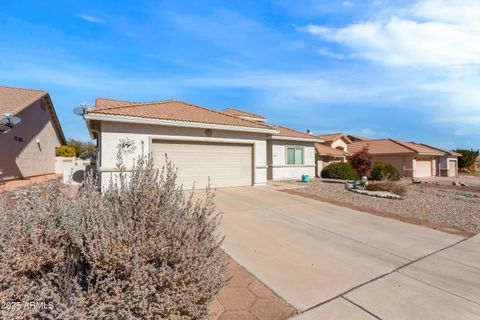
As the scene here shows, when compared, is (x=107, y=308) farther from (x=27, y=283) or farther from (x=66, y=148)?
(x=66, y=148)

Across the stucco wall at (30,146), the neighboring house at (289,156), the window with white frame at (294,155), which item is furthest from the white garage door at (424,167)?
the stucco wall at (30,146)

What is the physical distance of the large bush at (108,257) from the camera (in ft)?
6.32

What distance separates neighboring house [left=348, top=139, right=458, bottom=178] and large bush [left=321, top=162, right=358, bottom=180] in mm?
10208

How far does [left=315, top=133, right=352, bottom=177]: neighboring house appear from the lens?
2309 centimetres

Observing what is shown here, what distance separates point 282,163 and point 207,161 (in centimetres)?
756

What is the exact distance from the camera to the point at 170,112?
12.1m

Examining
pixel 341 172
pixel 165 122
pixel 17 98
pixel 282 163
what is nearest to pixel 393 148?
pixel 341 172

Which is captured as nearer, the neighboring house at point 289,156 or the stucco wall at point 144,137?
the stucco wall at point 144,137

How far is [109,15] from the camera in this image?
350 inches

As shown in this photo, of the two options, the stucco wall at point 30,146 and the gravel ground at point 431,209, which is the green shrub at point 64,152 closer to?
the stucco wall at point 30,146

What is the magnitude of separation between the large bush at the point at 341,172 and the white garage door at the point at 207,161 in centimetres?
919

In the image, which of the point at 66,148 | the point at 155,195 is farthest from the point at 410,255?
the point at 66,148

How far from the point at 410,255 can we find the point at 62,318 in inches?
215

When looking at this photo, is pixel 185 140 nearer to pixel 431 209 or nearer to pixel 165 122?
pixel 165 122
